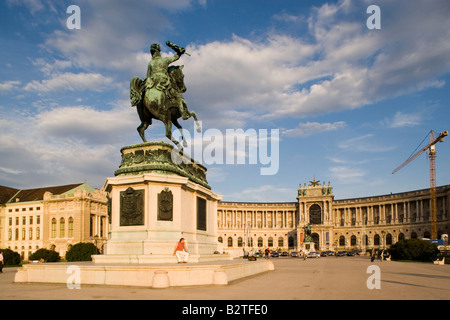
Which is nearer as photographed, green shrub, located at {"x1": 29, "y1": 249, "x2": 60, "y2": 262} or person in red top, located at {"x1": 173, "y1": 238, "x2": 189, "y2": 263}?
person in red top, located at {"x1": 173, "y1": 238, "x2": 189, "y2": 263}

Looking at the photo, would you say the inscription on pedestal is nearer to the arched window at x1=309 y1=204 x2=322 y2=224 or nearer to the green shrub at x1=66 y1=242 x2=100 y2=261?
the green shrub at x1=66 y1=242 x2=100 y2=261

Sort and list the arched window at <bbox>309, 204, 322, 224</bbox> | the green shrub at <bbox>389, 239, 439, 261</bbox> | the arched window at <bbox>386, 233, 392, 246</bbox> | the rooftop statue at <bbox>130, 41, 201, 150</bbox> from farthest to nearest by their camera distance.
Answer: the arched window at <bbox>309, 204, 322, 224</bbox> → the arched window at <bbox>386, 233, 392, 246</bbox> → the green shrub at <bbox>389, 239, 439, 261</bbox> → the rooftop statue at <bbox>130, 41, 201, 150</bbox>

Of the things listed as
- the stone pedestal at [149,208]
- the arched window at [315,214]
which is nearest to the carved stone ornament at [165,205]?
the stone pedestal at [149,208]

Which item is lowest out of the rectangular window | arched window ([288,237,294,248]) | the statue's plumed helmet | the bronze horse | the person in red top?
arched window ([288,237,294,248])

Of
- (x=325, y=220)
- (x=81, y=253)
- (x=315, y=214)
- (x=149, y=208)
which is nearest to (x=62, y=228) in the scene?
(x=81, y=253)

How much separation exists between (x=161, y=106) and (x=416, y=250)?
45996mm

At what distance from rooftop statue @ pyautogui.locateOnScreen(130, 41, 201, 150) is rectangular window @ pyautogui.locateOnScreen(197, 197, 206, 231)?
3.00 meters

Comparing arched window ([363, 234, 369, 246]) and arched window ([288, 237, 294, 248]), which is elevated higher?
arched window ([363, 234, 369, 246])

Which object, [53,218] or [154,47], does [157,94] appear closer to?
[154,47]

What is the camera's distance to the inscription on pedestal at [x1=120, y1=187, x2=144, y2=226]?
719 inches

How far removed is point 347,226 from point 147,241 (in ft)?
445

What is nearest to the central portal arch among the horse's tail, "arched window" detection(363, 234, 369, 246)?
"arched window" detection(363, 234, 369, 246)

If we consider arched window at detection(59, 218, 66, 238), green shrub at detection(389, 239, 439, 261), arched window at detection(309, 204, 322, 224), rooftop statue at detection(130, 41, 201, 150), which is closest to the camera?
rooftop statue at detection(130, 41, 201, 150)
